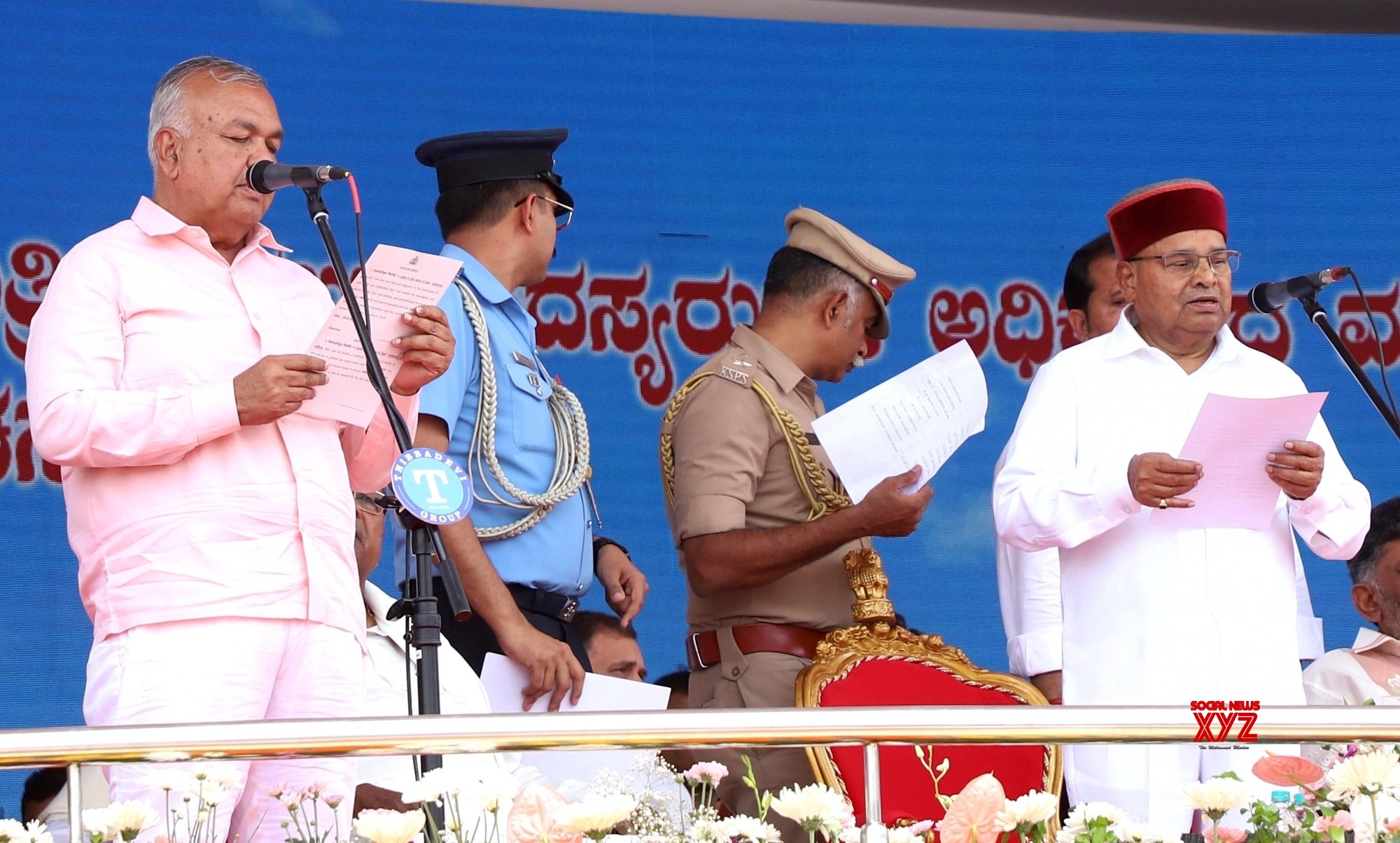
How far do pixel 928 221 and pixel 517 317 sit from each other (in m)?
1.91

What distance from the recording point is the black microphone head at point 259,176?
9.49 feet

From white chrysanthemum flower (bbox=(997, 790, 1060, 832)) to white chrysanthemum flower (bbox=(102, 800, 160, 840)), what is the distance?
30.8 inches

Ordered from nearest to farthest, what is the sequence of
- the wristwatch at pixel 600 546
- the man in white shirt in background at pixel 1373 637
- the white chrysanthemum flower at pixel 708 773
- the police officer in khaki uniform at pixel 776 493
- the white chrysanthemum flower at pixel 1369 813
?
the white chrysanthemum flower at pixel 1369 813
the white chrysanthemum flower at pixel 708 773
the police officer in khaki uniform at pixel 776 493
the wristwatch at pixel 600 546
the man in white shirt in background at pixel 1373 637

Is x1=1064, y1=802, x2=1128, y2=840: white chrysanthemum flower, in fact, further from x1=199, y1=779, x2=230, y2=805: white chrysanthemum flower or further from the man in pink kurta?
the man in pink kurta

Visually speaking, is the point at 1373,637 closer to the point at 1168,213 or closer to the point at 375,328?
the point at 1168,213

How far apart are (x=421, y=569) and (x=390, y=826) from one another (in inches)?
41.1

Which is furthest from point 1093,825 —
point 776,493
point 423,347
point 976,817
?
point 776,493

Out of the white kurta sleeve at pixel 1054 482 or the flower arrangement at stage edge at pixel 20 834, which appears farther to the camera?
the white kurta sleeve at pixel 1054 482

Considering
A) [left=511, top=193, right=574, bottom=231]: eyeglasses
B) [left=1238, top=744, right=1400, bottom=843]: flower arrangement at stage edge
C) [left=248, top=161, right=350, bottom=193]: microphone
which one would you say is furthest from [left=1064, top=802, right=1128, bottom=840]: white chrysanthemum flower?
[left=511, top=193, right=574, bottom=231]: eyeglasses

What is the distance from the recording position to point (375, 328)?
2896mm

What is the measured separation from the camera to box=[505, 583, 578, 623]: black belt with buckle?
3.50 m

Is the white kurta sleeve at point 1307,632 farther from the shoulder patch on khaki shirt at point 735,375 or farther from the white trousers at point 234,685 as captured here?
the white trousers at point 234,685

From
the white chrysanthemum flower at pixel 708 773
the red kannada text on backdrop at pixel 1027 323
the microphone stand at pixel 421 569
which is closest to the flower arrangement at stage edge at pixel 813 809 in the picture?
the white chrysanthemum flower at pixel 708 773

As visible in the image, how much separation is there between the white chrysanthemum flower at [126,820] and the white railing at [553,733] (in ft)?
0.19
